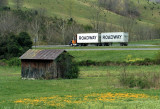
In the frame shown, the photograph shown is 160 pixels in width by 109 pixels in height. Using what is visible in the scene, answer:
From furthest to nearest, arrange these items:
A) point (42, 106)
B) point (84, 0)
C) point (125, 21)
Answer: point (84, 0) → point (125, 21) → point (42, 106)

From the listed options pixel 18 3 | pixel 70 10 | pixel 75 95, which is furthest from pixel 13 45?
pixel 70 10

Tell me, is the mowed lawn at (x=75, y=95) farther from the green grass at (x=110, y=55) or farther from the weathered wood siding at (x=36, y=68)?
the green grass at (x=110, y=55)

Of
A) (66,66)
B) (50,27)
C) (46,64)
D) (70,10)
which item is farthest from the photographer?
(70,10)

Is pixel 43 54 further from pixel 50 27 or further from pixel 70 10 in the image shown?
pixel 70 10

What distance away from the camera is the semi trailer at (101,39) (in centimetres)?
7327

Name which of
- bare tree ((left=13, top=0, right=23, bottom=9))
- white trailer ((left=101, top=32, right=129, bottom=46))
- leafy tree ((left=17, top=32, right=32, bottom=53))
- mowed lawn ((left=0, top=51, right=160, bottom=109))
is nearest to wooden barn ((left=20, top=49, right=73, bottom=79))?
mowed lawn ((left=0, top=51, right=160, bottom=109))

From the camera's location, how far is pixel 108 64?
45.2 m

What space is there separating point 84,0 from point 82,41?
100420mm

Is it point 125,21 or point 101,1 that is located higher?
point 101,1

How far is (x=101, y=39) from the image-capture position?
75625mm

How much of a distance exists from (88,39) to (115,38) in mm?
7365

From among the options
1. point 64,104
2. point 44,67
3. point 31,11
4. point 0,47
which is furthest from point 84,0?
point 64,104

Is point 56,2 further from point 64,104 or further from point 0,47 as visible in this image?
point 64,104

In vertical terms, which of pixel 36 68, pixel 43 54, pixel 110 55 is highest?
pixel 43 54
